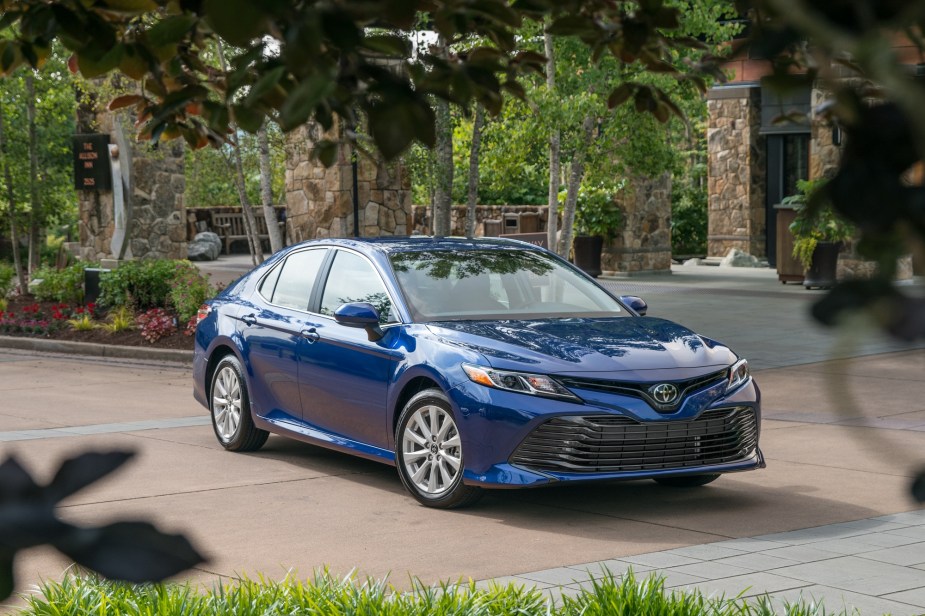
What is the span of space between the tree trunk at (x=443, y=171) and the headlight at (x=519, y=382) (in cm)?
736

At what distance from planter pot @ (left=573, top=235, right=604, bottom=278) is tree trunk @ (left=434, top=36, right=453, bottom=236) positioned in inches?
379

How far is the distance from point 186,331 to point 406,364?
987 centimetres

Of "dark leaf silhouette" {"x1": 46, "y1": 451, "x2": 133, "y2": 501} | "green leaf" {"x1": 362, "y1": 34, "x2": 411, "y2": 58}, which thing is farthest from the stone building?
"dark leaf silhouette" {"x1": 46, "y1": 451, "x2": 133, "y2": 501}

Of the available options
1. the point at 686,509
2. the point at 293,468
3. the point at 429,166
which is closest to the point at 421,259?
the point at 293,468

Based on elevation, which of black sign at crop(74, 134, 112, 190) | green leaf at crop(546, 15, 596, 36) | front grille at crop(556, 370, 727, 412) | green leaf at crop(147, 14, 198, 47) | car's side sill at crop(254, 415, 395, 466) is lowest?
car's side sill at crop(254, 415, 395, 466)

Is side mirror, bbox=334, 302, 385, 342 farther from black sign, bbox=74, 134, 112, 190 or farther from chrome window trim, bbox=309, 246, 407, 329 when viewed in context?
black sign, bbox=74, 134, 112, 190

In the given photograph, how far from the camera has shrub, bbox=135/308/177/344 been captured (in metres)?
17.4

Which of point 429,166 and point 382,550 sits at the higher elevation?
point 429,166

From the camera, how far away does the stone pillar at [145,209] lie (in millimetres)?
24000

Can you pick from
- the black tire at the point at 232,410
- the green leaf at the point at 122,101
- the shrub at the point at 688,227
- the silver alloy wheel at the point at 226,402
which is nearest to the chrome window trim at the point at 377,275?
the black tire at the point at 232,410

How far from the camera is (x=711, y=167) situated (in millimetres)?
30516

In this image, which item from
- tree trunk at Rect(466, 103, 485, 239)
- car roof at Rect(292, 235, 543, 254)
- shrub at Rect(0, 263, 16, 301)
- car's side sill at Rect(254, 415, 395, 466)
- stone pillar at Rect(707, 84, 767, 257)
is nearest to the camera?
car's side sill at Rect(254, 415, 395, 466)

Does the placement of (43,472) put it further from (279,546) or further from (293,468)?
(293,468)

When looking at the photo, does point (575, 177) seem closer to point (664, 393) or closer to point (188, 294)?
point (188, 294)
